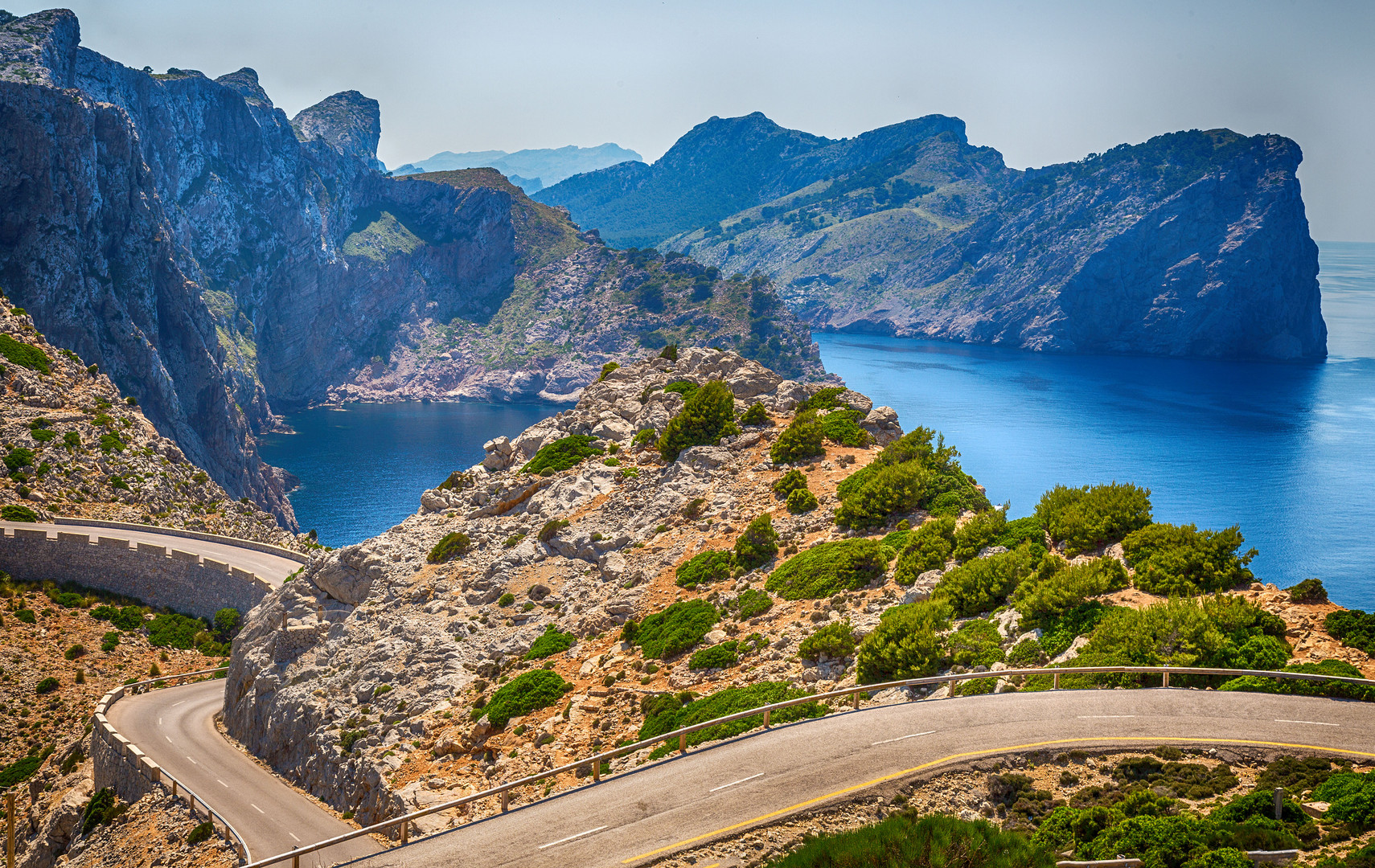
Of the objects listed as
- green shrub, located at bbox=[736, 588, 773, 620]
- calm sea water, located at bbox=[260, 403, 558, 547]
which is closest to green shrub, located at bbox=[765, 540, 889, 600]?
green shrub, located at bbox=[736, 588, 773, 620]

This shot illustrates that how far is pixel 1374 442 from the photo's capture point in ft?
549

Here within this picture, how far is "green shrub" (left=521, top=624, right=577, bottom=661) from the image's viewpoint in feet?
119

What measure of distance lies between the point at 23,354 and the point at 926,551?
83.5m

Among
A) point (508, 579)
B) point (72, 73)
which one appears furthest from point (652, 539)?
point (72, 73)

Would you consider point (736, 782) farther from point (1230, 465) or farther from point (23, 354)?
point (1230, 465)

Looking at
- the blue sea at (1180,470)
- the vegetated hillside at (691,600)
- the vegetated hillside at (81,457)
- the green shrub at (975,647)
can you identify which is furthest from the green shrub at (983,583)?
the blue sea at (1180,470)

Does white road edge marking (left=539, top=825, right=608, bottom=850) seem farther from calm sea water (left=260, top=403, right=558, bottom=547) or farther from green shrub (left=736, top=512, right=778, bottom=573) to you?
calm sea water (left=260, top=403, right=558, bottom=547)

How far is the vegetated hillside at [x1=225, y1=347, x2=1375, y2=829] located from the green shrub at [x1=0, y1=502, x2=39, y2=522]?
114ft

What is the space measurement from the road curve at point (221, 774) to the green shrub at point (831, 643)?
47.3 feet

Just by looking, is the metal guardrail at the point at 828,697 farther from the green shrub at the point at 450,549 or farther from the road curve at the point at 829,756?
the green shrub at the point at 450,549

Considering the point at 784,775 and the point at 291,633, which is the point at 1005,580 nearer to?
the point at 784,775

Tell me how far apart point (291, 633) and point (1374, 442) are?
19160cm

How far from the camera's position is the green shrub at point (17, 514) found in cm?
6744

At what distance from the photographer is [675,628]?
3481 centimetres
